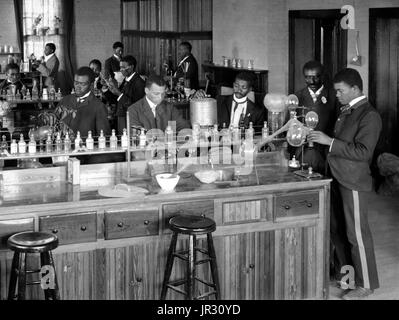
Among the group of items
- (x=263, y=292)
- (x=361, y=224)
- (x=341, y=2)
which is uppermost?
(x=341, y=2)

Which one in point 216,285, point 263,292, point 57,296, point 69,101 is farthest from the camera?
point 69,101

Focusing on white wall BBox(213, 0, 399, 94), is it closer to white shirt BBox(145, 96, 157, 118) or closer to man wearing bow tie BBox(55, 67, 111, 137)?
white shirt BBox(145, 96, 157, 118)

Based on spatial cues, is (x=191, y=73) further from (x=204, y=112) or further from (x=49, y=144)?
(x=49, y=144)

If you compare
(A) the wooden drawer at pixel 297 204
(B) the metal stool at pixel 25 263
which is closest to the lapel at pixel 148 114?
(A) the wooden drawer at pixel 297 204

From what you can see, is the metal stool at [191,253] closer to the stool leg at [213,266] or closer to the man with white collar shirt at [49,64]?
the stool leg at [213,266]

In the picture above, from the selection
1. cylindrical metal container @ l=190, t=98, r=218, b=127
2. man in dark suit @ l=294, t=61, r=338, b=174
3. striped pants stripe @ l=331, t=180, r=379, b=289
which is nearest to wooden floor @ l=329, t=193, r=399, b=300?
striped pants stripe @ l=331, t=180, r=379, b=289

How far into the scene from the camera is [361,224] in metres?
5.91

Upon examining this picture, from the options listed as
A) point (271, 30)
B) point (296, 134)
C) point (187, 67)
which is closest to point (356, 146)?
point (296, 134)

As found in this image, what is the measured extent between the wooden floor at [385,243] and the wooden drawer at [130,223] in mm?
1577

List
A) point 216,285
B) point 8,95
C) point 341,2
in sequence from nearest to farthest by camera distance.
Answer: point 216,285, point 341,2, point 8,95

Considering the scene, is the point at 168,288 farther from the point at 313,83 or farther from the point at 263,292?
the point at 313,83

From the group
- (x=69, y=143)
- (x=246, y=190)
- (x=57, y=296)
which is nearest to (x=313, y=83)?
(x=246, y=190)

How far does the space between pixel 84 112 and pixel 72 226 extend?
2.19 metres

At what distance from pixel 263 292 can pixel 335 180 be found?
1037mm
